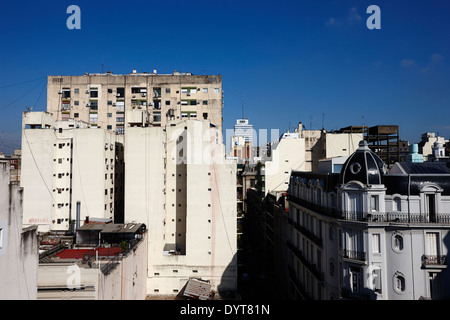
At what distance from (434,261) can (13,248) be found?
80.2ft

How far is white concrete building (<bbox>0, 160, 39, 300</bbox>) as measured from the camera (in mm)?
14164

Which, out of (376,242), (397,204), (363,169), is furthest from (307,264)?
(363,169)

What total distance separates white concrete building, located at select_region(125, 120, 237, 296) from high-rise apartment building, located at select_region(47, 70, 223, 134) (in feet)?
62.0

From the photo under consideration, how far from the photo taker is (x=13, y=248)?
14836 mm

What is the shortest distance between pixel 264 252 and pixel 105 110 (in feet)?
141

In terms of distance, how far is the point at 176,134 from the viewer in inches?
1913

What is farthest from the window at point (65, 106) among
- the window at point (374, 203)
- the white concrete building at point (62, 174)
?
the window at point (374, 203)

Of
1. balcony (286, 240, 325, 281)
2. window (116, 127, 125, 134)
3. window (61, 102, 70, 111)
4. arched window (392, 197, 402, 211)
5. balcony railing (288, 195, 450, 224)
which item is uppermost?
window (61, 102, 70, 111)

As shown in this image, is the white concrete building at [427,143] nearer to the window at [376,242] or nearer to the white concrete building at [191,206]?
the white concrete building at [191,206]

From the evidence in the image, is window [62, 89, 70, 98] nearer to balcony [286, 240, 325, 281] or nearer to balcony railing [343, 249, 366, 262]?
balcony [286, 240, 325, 281]

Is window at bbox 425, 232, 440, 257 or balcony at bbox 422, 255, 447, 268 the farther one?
window at bbox 425, 232, 440, 257

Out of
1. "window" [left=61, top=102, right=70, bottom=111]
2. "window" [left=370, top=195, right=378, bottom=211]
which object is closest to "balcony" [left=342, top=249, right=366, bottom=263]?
"window" [left=370, top=195, right=378, bottom=211]
